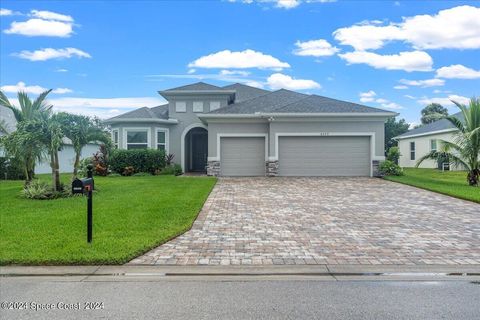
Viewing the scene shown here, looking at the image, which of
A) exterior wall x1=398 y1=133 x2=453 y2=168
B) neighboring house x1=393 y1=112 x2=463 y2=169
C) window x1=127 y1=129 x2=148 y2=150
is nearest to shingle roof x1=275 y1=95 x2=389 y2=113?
window x1=127 y1=129 x2=148 y2=150

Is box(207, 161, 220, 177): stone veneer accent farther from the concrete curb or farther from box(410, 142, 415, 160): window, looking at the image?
box(410, 142, 415, 160): window

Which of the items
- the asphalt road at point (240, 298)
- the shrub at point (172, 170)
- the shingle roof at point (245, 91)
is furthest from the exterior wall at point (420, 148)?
the asphalt road at point (240, 298)

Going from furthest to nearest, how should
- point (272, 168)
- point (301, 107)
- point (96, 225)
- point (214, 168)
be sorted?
point (214, 168) < point (301, 107) < point (272, 168) < point (96, 225)

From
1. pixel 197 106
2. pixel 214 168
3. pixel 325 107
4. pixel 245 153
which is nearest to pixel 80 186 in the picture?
pixel 214 168

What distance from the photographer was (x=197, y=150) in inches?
963

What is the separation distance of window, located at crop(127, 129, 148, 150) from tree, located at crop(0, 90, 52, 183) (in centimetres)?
825

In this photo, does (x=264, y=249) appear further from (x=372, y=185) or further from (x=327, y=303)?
(x=372, y=185)

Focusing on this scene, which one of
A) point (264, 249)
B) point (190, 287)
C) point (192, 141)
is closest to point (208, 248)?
point (264, 249)

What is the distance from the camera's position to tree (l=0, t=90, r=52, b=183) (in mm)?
10570

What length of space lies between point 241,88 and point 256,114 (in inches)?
389

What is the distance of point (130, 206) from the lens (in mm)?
9195

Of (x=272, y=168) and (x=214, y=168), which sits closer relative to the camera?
(x=272, y=168)

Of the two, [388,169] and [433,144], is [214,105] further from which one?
[433,144]

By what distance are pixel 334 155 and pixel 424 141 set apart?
13.1 m
